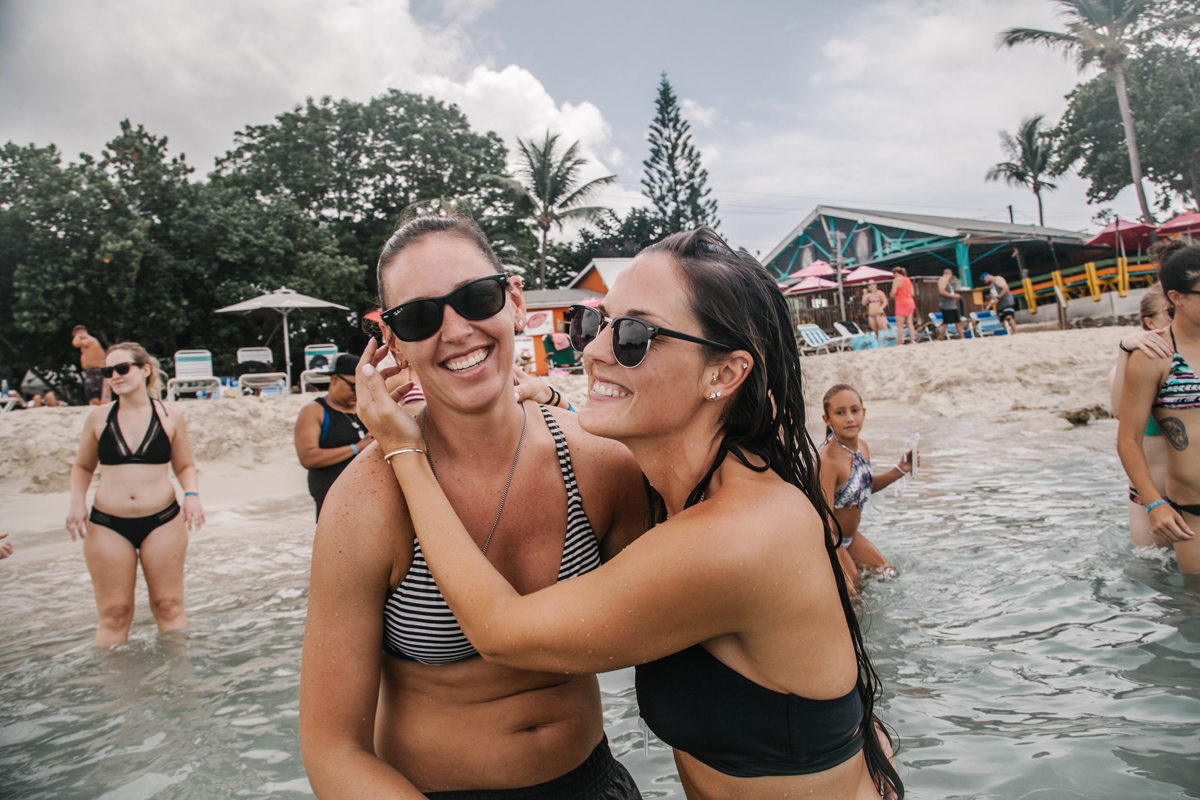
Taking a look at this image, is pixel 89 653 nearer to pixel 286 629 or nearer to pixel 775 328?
pixel 286 629

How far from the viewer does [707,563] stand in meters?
1.45

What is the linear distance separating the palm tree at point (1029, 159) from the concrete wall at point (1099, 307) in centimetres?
2452

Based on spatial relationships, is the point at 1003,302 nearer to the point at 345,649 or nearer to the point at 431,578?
the point at 431,578

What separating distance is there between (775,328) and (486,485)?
845 mm

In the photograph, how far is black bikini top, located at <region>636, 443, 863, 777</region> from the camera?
158cm

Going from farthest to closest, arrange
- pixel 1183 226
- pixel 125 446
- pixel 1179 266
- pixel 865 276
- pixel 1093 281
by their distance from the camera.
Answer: pixel 865 276 < pixel 1093 281 < pixel 1183 226 < pixel 125 446 < pixel 1179 266

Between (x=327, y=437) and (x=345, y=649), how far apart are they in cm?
462

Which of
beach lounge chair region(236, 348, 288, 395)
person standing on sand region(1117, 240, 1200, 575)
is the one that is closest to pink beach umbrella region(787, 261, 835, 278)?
beach lounge chair region(236, 348, 288, 395)

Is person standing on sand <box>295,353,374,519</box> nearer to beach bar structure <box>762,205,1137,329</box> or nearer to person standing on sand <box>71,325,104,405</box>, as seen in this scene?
person standing on sand <box>71,325,104,405</box>

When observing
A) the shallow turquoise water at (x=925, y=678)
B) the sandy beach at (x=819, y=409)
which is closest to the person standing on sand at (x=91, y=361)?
the sandy beach at (x=819, y=409)

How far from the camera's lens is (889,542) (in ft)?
23.2

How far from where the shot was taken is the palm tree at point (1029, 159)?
42812 millimetres

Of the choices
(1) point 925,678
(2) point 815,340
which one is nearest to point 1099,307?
(2) point 815,340

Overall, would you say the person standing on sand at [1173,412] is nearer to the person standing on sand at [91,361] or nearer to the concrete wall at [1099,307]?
the person standing on sand at [91,361]
